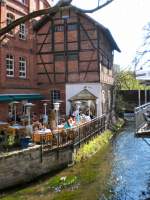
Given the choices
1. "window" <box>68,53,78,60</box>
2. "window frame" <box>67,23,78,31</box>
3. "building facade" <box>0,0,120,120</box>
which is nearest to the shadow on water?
"building facade" <box>0,0,120,120</box>

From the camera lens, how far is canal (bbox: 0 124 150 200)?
15328mm

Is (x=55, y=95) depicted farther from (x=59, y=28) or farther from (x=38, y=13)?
(x=38, y=13)

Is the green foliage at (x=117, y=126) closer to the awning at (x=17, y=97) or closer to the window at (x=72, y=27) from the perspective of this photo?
the awning at (x=17, y=97)

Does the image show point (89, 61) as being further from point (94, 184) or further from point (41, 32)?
point (94, 184)

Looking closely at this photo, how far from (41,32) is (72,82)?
457cm

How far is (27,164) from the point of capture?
690 inches

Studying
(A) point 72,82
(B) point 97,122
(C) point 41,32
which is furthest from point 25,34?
(B) point 97,122

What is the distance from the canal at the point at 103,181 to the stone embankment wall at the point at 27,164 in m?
0.47

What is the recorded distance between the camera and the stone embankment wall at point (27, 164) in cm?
1638

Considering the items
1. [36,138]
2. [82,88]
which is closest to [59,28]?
[82,88]

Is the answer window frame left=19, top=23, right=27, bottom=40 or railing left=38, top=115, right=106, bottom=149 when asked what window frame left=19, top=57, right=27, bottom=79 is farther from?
railing left=38, top=115, right=106, bottom=149

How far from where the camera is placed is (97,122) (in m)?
27.6

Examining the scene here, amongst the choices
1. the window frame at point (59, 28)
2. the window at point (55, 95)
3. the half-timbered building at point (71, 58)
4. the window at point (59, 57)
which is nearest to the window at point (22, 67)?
the half-timbered building at point (71, 58)

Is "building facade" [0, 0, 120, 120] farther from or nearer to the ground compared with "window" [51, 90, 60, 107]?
farther from the ground
